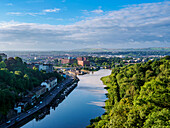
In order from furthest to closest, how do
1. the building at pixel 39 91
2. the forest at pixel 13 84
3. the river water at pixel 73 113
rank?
the building at pixel 39 91
the forest at pixel 13 84
the river water at pixel 73 113

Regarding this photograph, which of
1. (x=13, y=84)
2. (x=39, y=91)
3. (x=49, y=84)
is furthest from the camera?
(x=49, y=84)

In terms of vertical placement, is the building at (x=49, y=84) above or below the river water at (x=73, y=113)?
above

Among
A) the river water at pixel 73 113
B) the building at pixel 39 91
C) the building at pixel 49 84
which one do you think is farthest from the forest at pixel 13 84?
the river water at pixel 73 113

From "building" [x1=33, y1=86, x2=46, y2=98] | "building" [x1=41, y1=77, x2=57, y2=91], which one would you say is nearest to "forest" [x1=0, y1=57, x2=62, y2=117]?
"building" [x1=33, y1=86, x2=46, y2=98]

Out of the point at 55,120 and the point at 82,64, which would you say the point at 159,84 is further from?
the point at 82,64

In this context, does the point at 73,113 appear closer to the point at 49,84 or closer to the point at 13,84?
the point at 13,84

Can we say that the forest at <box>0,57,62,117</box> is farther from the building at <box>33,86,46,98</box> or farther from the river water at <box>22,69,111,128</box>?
the river water at <box>22,69,111,128</box>

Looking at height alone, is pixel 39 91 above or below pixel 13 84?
below

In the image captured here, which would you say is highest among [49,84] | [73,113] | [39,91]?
[49,84]

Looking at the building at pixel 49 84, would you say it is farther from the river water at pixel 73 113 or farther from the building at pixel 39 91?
the river water at pixel 73 113

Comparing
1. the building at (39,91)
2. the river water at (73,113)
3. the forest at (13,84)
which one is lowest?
the river water at (73,113)

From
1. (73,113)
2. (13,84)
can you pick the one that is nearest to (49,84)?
(13,84)

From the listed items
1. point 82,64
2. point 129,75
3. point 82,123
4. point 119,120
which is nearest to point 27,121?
point 82,123
